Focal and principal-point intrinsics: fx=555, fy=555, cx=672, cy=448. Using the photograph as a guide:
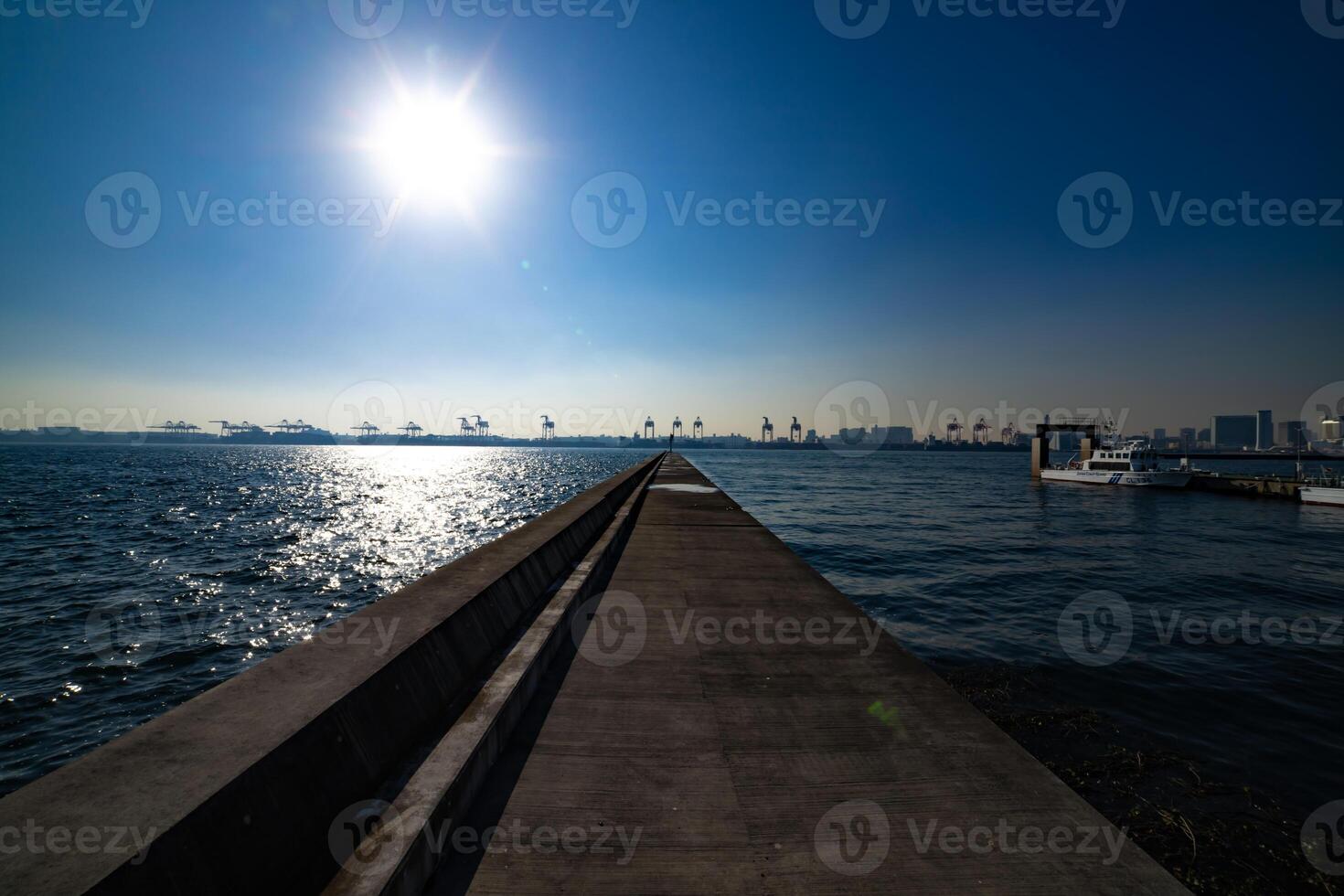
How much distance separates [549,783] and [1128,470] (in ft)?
226

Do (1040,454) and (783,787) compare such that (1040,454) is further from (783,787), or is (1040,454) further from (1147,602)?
(783,787)

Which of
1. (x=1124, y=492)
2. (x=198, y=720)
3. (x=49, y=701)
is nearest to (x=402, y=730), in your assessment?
(x=198, y=720)

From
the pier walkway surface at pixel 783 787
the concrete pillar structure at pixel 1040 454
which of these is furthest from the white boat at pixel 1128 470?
the pier walkway surface at pixel 783 787

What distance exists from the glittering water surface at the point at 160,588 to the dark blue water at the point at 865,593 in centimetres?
6

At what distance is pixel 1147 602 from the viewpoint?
12867 mm

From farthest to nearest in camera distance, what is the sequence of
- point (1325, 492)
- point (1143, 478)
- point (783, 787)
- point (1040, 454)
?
point (1040, 454) → point (1143, 478) → point (1325, 492) → point (783, 787)

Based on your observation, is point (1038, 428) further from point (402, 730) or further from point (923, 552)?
point (402, 730)

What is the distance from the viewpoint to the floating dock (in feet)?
7.09

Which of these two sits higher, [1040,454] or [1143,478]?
[1040,454]

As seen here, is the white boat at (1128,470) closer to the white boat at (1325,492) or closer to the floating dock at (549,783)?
the white boat at (1325,492)

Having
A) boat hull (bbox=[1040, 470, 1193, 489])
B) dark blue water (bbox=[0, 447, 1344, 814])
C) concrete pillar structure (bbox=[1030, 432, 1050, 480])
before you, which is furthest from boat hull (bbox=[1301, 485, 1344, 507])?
concrete pillar structure (bbox=[1030, 432, 1050, 480])

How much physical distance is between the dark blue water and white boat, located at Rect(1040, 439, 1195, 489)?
22778mm

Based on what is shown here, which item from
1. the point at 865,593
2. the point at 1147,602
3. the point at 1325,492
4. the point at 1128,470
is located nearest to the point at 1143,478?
the point at 1128,470

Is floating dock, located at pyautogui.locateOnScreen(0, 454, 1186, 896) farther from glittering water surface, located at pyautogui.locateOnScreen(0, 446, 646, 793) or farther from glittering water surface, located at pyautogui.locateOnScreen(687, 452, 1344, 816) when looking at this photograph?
glittering water surface, located at pyautogui.locateOnScreen(0, 446, 646, 793)
